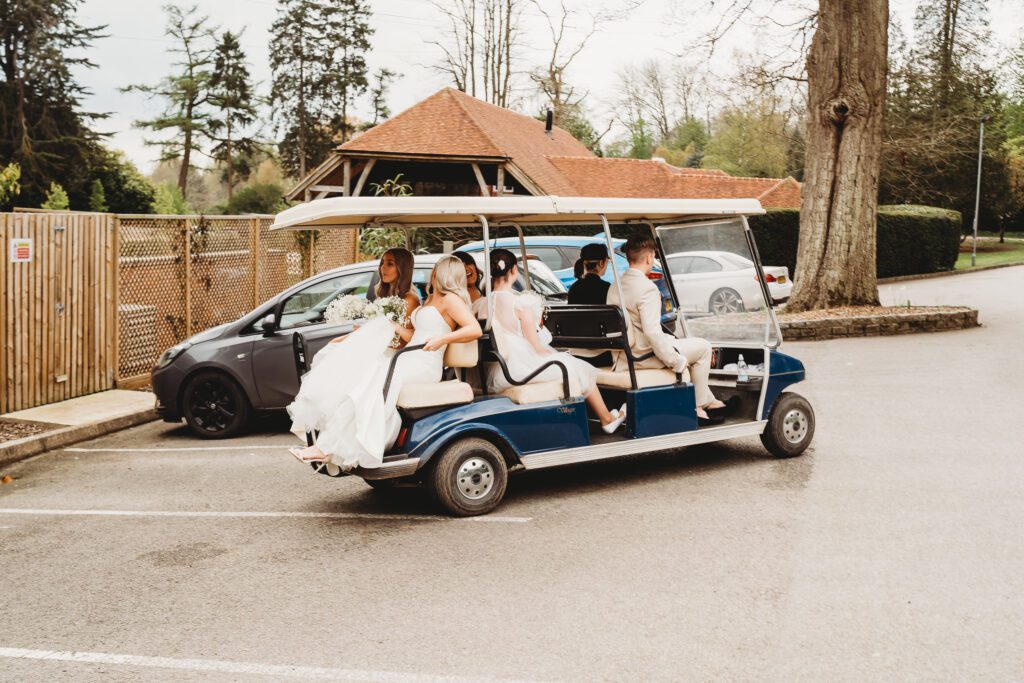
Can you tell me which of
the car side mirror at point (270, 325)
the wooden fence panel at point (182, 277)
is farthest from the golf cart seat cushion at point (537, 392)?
the wooden fence panel at point (182, 277)

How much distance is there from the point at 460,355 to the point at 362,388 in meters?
0.79

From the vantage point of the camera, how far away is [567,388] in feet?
23.6

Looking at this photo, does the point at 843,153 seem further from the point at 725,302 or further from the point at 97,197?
the point at 97,197

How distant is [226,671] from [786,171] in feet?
204

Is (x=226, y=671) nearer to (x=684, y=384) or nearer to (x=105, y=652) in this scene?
(x=105, y=652)

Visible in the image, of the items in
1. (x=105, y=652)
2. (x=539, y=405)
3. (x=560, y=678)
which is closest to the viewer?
(x=560, y=678)

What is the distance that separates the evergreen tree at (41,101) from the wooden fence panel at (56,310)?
37.3 metres

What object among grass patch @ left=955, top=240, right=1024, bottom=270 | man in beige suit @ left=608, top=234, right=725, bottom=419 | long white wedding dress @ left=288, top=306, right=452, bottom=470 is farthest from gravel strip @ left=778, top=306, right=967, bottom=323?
grass patch @ left=955, top=240, right=1024, bottom=270

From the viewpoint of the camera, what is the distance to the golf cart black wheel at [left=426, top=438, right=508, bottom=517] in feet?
22.0

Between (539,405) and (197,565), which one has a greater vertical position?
(539,405)

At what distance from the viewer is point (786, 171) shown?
6269 cm

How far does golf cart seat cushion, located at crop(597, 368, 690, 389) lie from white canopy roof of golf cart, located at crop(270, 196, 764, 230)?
116cm

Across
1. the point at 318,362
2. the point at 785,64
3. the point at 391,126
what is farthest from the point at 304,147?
the point at 318,362

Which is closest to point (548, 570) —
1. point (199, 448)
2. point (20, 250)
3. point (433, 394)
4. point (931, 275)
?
point (433, 394)
